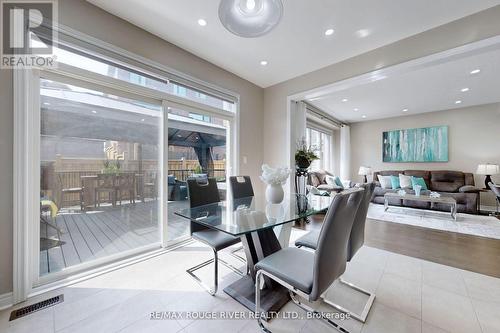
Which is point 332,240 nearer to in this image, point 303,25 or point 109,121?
point 303,25

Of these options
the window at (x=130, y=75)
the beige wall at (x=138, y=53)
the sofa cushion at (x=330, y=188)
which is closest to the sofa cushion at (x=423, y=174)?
the sofa cushion at (x=330, y=188)

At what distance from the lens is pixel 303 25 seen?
227 cm

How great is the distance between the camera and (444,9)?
202 cm

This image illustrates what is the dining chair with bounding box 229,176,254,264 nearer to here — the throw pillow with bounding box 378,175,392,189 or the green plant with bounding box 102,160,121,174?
the green plant with bounding box 102,160,121,174

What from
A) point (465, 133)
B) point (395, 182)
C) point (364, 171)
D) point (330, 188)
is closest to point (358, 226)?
point (330, 188)

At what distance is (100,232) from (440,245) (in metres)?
4.45

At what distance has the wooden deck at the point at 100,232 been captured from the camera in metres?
1.94

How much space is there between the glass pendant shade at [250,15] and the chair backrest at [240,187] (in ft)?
5.39

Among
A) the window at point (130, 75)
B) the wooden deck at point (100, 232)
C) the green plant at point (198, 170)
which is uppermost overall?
the window at point (130, 75)

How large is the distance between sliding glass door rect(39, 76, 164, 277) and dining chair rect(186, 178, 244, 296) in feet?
Answer: 2.32

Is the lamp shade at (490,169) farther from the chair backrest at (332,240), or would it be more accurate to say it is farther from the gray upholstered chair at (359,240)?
the chair backrest at (332,240)

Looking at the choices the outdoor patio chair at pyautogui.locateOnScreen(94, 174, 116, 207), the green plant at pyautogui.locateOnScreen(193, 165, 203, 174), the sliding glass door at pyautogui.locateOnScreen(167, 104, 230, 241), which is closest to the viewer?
the outdoor patio chair at pyautogui.locateOnScreen(94, 174, 116, 207)

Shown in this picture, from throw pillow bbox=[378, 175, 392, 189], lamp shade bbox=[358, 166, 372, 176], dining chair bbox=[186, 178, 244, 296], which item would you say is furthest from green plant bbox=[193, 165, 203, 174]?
lamp shade bbox=[358, 166, 372, 176]

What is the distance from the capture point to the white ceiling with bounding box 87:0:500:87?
1.98 m
